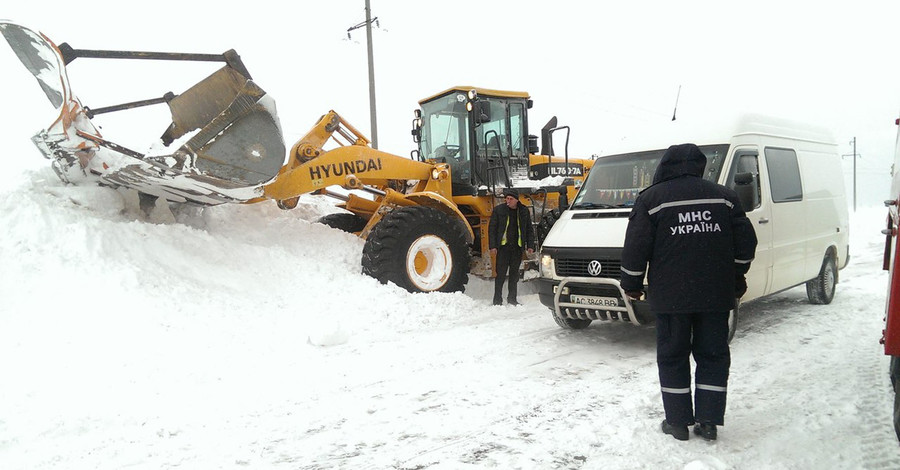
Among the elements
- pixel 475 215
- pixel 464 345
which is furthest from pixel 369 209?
pixel 464 345

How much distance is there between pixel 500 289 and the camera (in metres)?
7.63

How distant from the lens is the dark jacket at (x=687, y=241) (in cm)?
325

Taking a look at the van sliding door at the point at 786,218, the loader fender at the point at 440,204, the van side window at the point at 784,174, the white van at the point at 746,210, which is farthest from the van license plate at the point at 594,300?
the loader fender at the point at 440,204

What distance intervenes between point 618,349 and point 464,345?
143 cm

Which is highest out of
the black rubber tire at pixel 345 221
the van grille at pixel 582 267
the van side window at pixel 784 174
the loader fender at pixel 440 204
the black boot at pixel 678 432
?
the van side window at pixel 784 174

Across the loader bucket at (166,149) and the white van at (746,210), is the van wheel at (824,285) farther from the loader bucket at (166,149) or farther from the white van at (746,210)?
the loader bucket at (166,149)

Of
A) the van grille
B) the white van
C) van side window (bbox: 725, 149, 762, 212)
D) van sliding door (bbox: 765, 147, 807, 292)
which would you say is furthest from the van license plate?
van sliding door (bbox: 765, 147, 807, 292)

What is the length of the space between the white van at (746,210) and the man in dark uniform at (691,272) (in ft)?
4.98

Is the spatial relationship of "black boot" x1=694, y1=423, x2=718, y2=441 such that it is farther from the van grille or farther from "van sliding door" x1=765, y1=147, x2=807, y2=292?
"van sliding door" x1=765, y1=147, x2=807, y2=292

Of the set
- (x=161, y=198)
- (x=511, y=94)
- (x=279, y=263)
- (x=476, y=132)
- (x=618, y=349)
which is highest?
(x=511, y=94)

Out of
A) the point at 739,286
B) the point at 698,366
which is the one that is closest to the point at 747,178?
the point at 739,286

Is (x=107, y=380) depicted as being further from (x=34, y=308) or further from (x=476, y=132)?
(x=476, y=132)

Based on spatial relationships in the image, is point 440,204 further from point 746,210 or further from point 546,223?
point 746,210

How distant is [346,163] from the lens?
7.57 metres
